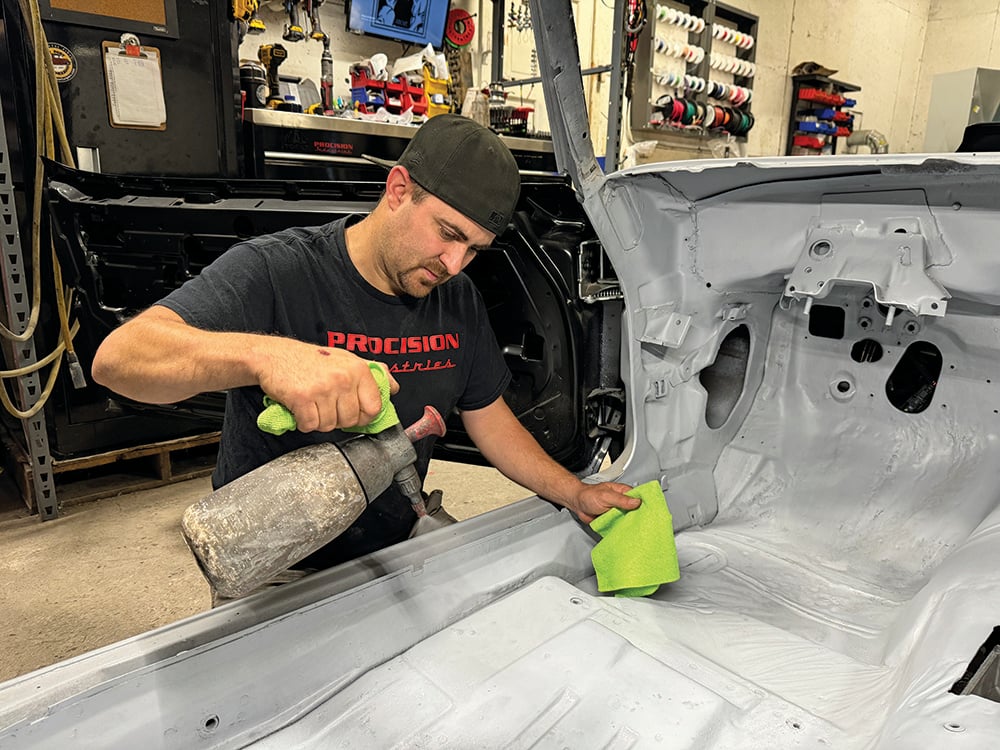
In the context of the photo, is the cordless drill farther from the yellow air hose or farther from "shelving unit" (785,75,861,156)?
"shelving unit" (785,75,861,156)

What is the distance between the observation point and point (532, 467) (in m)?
1.63

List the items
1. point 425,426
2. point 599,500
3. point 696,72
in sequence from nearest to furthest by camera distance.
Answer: point 425,426
point 599,500
point 696,72

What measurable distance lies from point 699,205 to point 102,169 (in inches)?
98.3

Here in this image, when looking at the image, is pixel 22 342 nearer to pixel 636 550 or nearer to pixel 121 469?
pixel 121 469

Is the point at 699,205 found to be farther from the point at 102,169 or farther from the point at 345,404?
the point at 102,169

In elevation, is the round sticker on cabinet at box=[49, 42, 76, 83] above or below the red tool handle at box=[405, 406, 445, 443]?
above

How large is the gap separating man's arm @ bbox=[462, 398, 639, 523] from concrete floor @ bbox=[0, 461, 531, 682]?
1.32m

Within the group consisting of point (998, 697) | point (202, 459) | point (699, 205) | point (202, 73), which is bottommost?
point (202, 459)

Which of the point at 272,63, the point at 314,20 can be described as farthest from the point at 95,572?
the point at 314,20

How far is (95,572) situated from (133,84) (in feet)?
6.41

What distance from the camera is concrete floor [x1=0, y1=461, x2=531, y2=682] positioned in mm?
2176

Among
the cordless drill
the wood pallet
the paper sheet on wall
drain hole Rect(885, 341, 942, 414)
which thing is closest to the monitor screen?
the cordless drill

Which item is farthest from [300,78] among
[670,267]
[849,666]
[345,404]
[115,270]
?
[849,666]

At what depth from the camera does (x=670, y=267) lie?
1699mm
